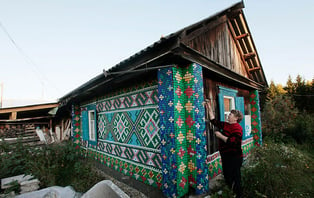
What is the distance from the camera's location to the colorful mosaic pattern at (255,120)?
6.68m

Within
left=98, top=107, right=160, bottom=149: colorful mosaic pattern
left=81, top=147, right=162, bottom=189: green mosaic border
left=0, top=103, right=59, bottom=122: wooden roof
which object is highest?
left=0, top=103, right=59, bottom=122: wooden roof

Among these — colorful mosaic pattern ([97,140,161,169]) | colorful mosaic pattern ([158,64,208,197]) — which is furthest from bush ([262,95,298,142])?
colorful mosaic pattern ([97,140,161,169])

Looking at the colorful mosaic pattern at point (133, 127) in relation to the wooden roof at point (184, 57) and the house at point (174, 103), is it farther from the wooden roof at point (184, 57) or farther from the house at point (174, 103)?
the wooden roof at point (184, 57)

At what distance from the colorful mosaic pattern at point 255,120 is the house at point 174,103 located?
39 millimetres

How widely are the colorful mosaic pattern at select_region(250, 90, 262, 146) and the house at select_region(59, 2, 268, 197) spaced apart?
39 mm

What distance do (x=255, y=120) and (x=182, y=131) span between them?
5460 millimetres

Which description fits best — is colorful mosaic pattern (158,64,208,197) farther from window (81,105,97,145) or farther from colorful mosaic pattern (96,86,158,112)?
window (81,105,97,145)

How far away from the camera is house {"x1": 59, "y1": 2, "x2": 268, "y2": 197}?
2961mm

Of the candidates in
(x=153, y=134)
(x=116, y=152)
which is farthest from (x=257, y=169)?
(x=116, y=152)

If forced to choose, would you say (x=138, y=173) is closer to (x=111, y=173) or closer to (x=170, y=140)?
(x=111, y=173)

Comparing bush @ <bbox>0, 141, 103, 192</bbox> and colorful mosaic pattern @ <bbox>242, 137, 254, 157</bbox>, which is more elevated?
bush @ <bbox>0, 141, 103, 192</bbox>

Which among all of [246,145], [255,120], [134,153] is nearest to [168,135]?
[134,153]

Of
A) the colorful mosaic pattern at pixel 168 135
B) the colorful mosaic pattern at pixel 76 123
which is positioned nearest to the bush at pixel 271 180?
the colorful mosaic pattern at pixel 168 135

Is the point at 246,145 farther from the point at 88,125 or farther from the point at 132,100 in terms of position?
the point at 88,125
